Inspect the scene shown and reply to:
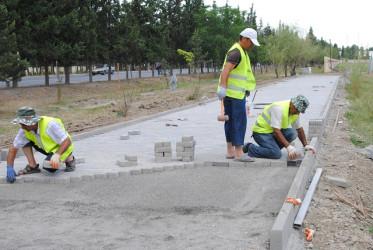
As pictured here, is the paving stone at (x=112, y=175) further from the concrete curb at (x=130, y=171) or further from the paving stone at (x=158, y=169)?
the paving stone at (x=158, y=169)

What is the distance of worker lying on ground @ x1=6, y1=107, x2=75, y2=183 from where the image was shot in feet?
18.6

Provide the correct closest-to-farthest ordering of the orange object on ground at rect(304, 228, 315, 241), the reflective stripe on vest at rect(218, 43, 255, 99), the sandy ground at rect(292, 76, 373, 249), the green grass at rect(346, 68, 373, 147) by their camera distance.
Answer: the orange object on ground at rect(304, 228, 315, 241)
the sandy ground at rect(292, 76, 373, 249)
the reflective stripe on vest at rect(218, 43, 255, 99)
the green grass at rect(346, 68, 373, 147)

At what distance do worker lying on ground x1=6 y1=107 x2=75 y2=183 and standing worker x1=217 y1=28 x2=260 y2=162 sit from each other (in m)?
2.31

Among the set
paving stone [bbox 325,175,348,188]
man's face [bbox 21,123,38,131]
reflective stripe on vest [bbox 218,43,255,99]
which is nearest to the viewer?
man's face [bbox 21,123,38,131]

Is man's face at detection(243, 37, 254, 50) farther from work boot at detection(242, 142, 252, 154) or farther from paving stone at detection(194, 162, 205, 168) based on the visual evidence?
paving stone at detection(194, 162, 205, 168)

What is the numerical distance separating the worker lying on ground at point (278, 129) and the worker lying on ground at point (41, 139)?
284 centimetres

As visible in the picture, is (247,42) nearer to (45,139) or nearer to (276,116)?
(276,116)

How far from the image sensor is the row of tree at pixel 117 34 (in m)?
23.1

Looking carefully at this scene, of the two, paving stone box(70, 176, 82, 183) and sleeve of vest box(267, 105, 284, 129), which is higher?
sleeve of vest box(267, 105, 284, 129)

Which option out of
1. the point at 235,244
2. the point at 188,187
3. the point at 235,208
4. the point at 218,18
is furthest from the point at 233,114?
the point at 218,18

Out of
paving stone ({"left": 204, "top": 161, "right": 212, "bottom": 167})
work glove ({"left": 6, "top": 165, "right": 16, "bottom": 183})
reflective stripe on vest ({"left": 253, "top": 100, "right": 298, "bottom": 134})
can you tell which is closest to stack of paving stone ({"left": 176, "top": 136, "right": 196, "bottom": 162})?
paving stone ({"left": 204, "top": 161, "right": 212, "bottom": 167})

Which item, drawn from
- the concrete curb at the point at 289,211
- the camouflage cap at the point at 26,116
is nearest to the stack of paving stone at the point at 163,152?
the camouflage cap at the point at 26,116

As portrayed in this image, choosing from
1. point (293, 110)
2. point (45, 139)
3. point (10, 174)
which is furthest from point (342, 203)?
point (10, 174)

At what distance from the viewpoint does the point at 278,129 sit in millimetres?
6324
